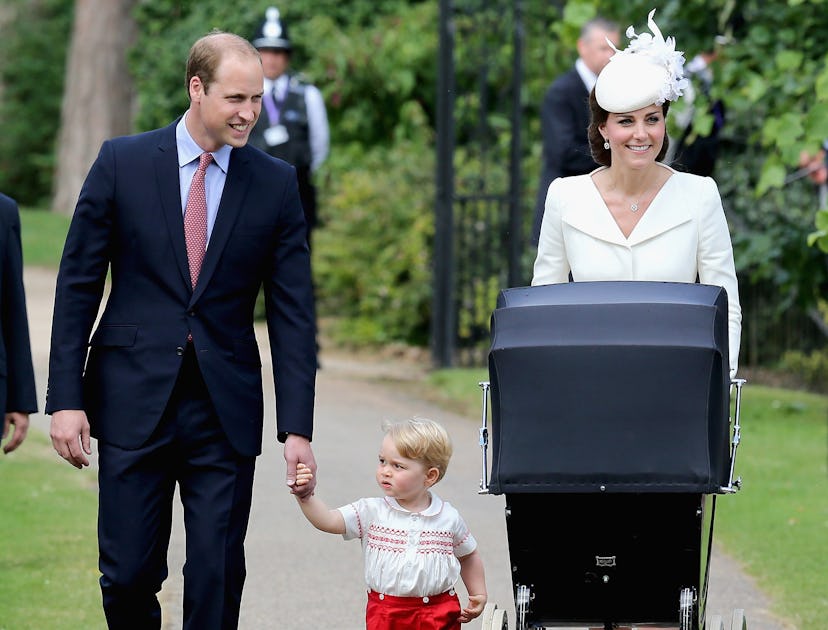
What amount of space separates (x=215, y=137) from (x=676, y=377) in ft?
4.70

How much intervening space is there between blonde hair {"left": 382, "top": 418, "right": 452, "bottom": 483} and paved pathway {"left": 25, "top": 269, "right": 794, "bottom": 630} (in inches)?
55.4

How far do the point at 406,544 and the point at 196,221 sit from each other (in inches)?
41.7

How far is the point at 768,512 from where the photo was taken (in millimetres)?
7949

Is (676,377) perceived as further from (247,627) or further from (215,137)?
(247,627)

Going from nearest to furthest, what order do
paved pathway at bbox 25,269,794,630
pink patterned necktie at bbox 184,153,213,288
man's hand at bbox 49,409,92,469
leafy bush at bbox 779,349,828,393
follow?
man's hand at bbox 49,409,92,469 → pink patterned necktie at bbox 184,153,213,288 → paved pathway at bbox 25,269,794,630 → leafy bush at bbox 779,349,828,393

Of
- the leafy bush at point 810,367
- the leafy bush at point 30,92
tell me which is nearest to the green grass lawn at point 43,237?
the leafy bush at point 30,92

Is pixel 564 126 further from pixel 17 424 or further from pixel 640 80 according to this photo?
pixel 640 80

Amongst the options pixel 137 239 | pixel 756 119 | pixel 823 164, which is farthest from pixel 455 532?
pixel 756 119

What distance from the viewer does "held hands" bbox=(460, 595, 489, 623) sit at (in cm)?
484

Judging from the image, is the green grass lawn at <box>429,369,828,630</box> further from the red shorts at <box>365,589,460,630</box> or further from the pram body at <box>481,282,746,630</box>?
the pram body at <box>481,282,746,630</box>

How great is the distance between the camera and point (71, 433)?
14.8ft

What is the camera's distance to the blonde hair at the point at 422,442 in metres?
4.74

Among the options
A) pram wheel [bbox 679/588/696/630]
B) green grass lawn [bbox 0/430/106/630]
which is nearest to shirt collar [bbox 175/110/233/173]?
pram wheel [bbox 679/588/696/630]

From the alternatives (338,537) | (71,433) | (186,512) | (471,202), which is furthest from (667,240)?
(471,202)
